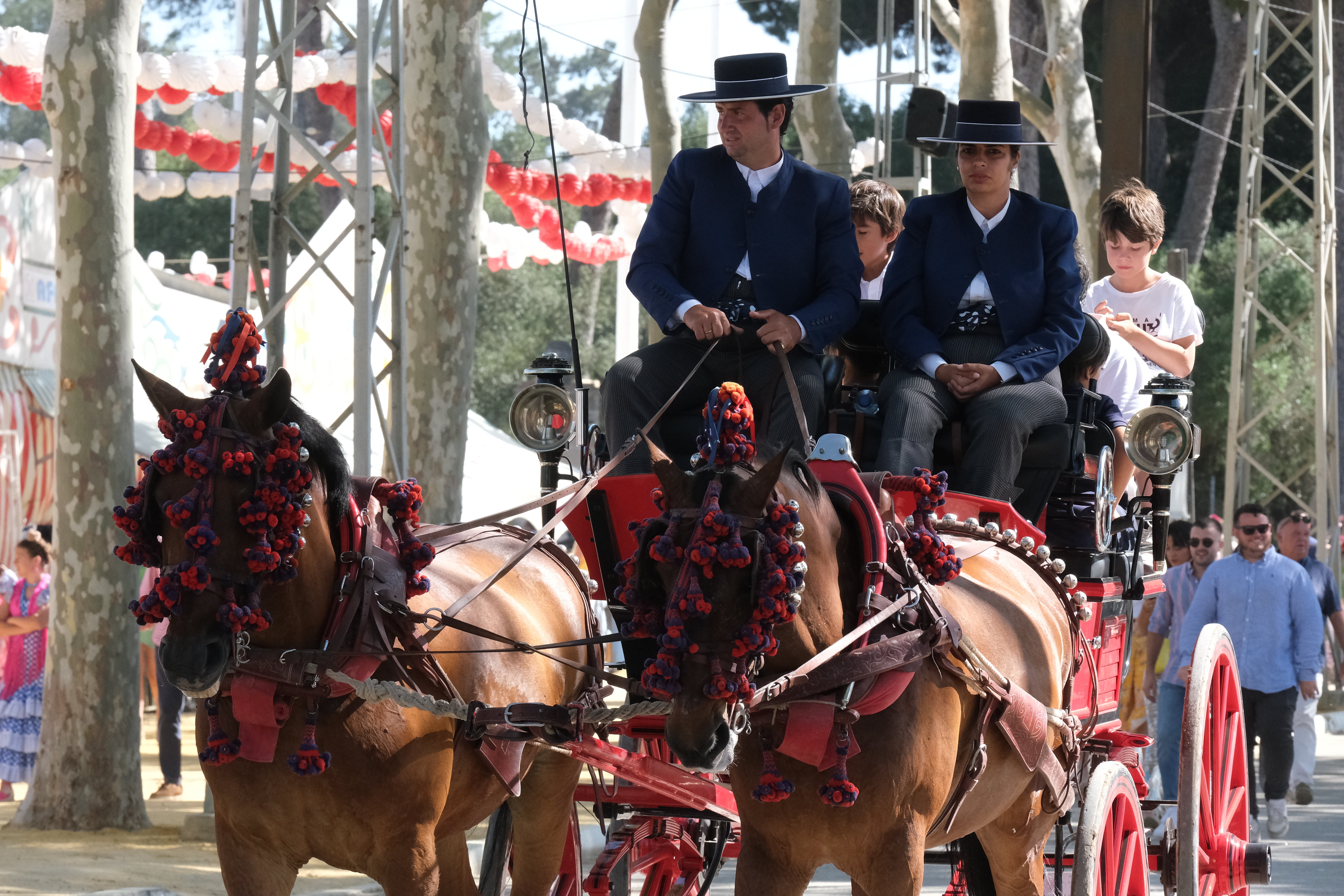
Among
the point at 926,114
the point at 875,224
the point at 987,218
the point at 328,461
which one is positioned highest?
the point at 926,114

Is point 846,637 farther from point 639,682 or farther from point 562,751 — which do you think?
point 562,751

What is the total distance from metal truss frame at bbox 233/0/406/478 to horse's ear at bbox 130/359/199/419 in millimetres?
3962

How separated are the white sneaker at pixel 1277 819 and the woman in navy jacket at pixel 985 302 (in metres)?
5.54

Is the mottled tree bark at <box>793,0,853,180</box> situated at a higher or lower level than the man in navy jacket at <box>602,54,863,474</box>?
higher

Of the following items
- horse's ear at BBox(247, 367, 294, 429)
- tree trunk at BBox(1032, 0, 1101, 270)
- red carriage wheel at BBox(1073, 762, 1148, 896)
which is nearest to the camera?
horse's ear at BBox(247, 367, 294, 429)

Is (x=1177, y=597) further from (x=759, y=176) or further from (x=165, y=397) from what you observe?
(x=165, y=397)

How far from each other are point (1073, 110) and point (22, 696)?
41.6 ft

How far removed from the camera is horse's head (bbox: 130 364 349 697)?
11.8 ft

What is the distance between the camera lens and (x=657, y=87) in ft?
49.3

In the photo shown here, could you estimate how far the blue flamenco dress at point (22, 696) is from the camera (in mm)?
10141

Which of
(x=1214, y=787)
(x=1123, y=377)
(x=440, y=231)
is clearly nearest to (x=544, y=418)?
(x=1123, y=377)

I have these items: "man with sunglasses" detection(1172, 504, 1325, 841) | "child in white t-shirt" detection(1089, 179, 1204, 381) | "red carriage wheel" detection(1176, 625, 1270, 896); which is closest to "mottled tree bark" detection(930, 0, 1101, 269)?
"man with sunglasses" detection(1172, 504, 1325, 841)

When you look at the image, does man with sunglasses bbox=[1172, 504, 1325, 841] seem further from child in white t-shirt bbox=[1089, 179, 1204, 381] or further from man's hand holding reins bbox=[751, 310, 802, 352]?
man's hand holding reins bbox=[751, 310, 802, 352]

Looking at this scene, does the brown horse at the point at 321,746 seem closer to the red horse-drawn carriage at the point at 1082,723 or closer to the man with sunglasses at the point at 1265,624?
the red horse-drawn carriage at the point at 1082,723
